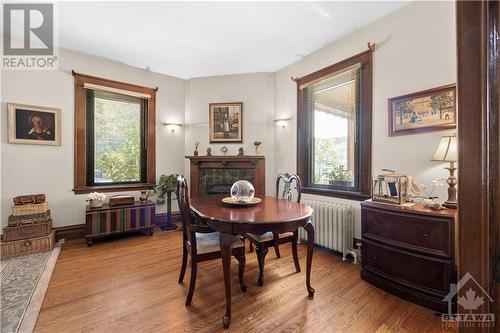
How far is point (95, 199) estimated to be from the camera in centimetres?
338

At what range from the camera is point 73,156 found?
3482 mm

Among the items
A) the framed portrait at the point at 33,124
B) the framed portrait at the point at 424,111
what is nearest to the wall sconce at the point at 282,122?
the framed portrait at the point at 424,111

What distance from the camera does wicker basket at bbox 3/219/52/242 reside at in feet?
9.05

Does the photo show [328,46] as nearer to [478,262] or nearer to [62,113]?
[478,262]

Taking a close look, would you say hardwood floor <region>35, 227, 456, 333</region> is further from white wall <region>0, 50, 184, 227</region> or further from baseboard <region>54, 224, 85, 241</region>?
white wall <region>0, 50, 184, 227</region>

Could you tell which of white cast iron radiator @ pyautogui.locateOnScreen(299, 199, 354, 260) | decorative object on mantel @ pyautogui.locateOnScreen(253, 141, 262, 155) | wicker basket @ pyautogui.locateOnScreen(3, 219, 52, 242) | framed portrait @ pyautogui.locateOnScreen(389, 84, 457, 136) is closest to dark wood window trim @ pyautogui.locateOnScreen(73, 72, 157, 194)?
wicker basket @ pyautogui.locateOnScreen(3, 219, 52, 242)

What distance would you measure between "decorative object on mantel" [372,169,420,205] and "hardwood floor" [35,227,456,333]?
0.84m

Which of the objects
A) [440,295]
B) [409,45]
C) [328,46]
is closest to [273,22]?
[328,46]

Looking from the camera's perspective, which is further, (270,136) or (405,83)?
(270,136)

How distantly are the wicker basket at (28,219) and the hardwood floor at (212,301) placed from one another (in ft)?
2.14

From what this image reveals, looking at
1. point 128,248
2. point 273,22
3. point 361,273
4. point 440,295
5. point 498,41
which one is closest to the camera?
point 498,41

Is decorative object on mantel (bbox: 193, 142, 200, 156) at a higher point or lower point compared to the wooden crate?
higher

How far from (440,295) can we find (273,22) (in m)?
3.14

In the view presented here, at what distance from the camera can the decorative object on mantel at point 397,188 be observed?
205 cm
